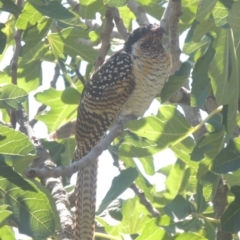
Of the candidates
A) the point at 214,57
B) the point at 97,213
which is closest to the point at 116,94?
the point at 97,213

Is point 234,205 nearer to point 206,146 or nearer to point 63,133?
point 206,146

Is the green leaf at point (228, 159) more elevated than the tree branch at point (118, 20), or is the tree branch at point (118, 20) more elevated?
the tree branch at point (118, 20)

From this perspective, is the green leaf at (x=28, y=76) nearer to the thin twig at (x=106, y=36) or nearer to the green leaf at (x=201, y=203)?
the thin twig at (x=106, y=36)

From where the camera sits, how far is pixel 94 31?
14.3 feet

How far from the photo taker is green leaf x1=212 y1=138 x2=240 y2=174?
2840 mm

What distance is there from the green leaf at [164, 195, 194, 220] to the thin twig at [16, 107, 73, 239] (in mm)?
511

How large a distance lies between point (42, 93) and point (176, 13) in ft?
4.28

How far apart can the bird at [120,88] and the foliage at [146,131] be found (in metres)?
0.13

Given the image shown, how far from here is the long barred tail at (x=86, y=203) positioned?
12.9 feet

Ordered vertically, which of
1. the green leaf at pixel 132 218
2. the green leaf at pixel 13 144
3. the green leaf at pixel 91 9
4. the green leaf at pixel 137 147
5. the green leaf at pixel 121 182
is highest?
the green leaf at pixel 91 9

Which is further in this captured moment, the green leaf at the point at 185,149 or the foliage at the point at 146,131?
the green leaf at the point at 185,149

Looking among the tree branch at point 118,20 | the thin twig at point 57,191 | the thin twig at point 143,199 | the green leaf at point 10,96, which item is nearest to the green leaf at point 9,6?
the green leaf at point 10,96

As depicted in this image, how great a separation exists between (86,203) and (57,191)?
0.54 metres

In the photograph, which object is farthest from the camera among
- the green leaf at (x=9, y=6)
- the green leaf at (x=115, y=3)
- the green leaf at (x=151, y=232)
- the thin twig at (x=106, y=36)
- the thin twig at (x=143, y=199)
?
the thin twig at (x=143, y=199)
